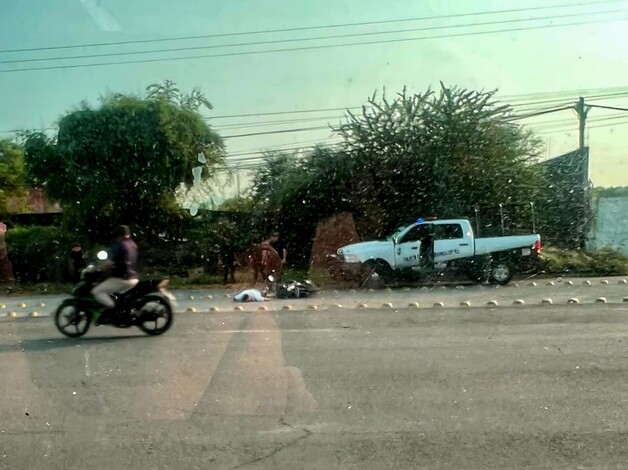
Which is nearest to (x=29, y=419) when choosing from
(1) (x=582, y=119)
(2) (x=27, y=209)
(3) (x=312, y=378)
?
(3) (x=312, y=378)

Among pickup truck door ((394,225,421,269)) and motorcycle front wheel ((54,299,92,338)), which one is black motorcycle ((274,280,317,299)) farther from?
motorcycle front wheel ((54,299,92,338))

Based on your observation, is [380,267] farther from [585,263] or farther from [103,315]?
[103,315]

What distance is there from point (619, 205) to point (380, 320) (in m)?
20.0

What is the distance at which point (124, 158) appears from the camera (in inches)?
Answer: 970

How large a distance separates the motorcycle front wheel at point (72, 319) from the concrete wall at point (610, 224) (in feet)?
64.1

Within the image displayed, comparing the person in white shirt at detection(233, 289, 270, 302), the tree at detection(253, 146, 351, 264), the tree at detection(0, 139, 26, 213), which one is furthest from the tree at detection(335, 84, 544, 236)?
the tree at detection(0, 139, 26, 213)

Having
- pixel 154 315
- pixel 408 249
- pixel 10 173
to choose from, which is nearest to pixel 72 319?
pixel 154 315

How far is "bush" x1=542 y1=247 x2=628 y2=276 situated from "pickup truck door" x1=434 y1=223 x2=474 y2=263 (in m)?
3.38

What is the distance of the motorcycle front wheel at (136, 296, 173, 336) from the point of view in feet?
37.3

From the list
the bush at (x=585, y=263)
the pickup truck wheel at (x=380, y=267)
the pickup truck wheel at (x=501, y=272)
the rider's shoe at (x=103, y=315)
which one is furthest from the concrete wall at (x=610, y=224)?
the rider's shoe at (x=103, y=315)

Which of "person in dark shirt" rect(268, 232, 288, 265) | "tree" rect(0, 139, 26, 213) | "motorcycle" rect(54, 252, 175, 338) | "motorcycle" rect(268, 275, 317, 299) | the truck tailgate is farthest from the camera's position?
"tree" rect(0, 139, 26, 213)

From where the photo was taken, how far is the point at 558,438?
231 inches

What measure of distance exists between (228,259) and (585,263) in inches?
442

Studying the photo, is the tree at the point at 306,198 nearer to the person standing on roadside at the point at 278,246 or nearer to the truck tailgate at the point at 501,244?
the person standing on roadside at the point at 278,246
